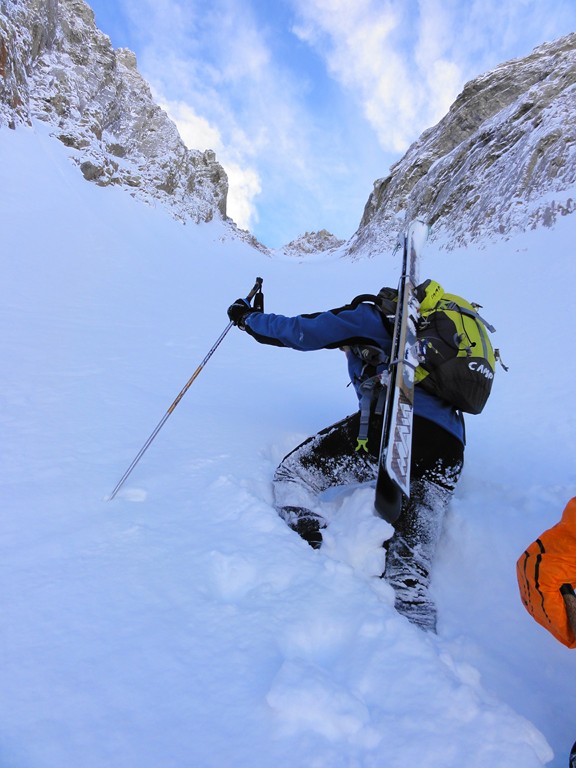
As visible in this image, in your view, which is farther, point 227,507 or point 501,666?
point 227,507

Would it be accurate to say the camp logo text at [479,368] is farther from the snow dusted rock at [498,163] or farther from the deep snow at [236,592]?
the snow dusted rock at [498,163]

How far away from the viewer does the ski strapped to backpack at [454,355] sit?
2.37 metres

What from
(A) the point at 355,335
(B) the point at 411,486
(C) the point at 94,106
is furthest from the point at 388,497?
(C) the point at 94,106

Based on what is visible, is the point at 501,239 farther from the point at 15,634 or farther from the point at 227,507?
the point at 15,634

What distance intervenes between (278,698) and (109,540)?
109 centimetres

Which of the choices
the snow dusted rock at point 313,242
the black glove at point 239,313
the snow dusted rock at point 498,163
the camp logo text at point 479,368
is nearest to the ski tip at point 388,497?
the camp logo text at point 479,368

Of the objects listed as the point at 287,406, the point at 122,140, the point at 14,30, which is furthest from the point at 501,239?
the point at 122,140

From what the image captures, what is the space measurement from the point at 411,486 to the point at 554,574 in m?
1.04

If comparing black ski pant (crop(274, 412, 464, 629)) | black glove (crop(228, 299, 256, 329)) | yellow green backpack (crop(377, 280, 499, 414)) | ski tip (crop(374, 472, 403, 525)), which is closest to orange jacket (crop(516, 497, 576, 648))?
black ski pant (crop(274, 412, 464, 629))

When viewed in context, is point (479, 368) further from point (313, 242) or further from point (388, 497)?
point (313, 242)

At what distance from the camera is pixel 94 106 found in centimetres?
2783

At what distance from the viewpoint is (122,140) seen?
1206 inches

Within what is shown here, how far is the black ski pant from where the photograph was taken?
214 centimetres

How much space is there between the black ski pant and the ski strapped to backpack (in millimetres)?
235
